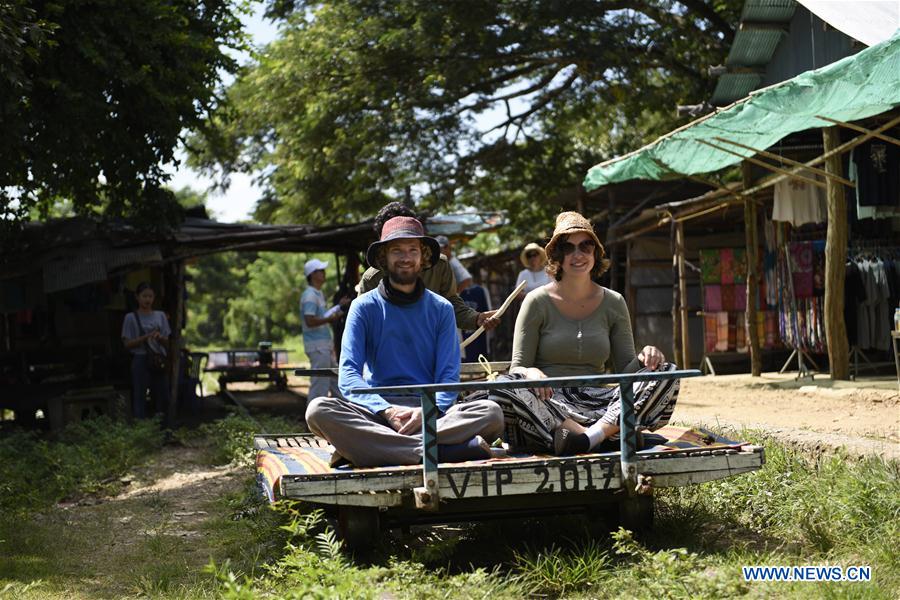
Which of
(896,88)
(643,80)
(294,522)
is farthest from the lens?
(643,80)

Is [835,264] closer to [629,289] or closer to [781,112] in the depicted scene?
[781,112]

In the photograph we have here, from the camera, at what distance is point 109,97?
1124 centimetres

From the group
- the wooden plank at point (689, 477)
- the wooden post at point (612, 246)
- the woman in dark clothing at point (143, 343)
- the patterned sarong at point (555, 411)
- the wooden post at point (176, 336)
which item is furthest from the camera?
the wooden post at point (612, 246)

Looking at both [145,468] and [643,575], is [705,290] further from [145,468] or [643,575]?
[643,575]

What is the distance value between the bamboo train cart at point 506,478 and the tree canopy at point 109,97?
501 cm

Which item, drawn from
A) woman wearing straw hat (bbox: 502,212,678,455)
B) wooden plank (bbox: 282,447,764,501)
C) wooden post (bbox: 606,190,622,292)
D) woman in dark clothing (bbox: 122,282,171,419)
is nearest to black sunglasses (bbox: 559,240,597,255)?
woman wearing straw hat (bbox: 502,212,678,455)

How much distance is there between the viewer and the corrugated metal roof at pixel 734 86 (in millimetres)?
15672

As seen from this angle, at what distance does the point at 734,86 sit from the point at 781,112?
735 centimetres

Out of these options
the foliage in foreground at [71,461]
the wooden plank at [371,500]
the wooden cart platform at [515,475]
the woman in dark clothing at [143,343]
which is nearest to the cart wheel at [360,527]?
the wooden cart platform at [515,475]

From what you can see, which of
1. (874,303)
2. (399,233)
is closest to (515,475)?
(399,233)

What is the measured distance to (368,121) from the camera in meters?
21.0

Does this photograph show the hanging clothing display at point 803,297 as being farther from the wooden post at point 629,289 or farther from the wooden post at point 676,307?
the wooden post at point 629,289

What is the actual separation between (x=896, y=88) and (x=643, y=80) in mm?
11294

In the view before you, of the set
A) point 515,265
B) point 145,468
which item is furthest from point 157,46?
point 515,265
